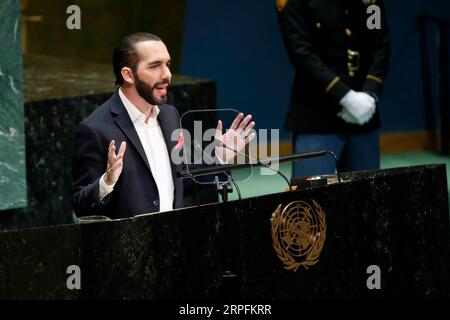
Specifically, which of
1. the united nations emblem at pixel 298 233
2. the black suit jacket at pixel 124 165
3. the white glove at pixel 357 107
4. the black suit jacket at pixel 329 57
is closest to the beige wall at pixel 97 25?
the black suit jacket at pixel 329 57

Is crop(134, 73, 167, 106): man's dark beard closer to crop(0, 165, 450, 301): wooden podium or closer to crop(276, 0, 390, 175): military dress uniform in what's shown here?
crop(0, 165, 450, 301): wooden podium

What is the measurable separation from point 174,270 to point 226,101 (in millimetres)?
4436

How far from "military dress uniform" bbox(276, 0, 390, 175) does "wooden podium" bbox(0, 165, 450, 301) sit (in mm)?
1334

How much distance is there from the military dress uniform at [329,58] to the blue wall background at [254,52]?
2.32 metres

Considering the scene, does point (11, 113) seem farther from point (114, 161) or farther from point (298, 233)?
point (298, 233)

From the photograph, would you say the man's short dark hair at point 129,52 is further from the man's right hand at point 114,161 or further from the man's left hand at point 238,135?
the man's right hand at point 114,161

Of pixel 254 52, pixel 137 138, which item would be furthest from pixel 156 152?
pixel 254 52

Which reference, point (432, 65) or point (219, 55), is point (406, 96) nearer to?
point (432, 65)

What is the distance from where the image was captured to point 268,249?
4.11 meters

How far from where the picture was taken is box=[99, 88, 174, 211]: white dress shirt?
449cm

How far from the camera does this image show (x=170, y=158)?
4523mm

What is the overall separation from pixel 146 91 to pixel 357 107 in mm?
1558

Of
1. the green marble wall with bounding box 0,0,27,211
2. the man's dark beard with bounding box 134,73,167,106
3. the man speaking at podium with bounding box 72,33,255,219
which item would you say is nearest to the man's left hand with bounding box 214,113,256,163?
the man speaking at podium with bounding box 72,33,255,219

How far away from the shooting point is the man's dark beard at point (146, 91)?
4.45 metres
